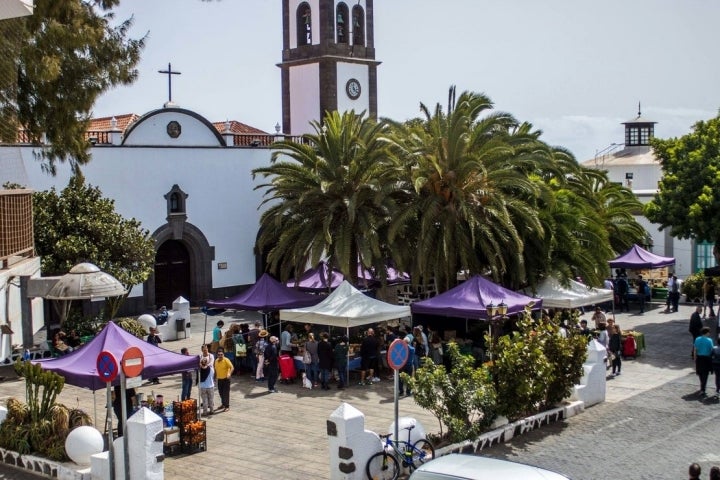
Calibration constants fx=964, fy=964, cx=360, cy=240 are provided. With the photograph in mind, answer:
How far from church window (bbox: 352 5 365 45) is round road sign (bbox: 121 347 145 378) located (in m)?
29.4

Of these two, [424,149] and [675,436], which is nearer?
[675,436]

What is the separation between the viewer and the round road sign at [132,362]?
44.1 ft

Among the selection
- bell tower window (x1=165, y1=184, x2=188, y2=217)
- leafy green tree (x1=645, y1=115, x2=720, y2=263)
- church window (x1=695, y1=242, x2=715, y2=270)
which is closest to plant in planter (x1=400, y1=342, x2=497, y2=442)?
leafy green tree (x1=645, y1=115, x2=720, y2=263)

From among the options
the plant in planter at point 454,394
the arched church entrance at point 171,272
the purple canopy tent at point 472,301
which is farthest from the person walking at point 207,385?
the arched church entrance at point 171,272

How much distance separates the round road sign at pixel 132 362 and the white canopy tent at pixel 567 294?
13865mm

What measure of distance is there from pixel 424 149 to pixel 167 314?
9.54m

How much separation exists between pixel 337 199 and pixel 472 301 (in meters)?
6.03

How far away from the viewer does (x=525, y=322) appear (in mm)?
17531

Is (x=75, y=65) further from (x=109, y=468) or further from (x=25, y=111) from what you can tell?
(x=109, y=468)

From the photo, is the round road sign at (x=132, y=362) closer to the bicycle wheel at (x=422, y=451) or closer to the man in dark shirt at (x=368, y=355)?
the bicycle wheel at (x=422, y=451)

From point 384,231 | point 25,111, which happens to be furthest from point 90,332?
point 384,231

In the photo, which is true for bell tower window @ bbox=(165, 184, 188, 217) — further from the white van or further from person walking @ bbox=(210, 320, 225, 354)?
the white van

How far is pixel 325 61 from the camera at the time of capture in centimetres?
3944

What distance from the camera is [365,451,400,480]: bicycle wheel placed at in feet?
45.5
